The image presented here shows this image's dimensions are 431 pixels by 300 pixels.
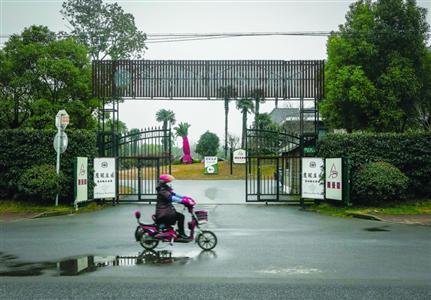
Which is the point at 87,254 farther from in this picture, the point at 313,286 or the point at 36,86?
the point at 36,86

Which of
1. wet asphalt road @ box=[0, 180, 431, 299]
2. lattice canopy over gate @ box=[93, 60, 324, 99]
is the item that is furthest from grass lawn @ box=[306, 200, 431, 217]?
lattice canopy over gate @ box=[93, 60, 324, 99]

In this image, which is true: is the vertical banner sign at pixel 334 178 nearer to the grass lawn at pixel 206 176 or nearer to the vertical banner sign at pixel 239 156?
the grass lawn at pixel 206 176

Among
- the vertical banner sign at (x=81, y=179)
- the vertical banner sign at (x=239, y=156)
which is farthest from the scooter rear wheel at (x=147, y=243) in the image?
the vertical banner sign at (x=239, y=156)

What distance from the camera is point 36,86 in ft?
104

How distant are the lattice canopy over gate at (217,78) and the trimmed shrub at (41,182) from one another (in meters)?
5.29

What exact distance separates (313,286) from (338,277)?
776mm

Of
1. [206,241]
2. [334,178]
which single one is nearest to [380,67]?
[334,178]

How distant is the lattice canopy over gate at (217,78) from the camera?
22.5 metres

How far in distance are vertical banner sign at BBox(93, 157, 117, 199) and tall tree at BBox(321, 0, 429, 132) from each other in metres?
16.8

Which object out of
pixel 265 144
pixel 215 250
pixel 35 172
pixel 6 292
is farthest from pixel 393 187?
pixel 6 292

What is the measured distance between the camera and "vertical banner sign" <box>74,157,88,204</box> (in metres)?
19.2

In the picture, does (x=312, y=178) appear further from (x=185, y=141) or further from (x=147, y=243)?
(x=185, y=141)

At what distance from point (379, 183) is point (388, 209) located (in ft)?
3.41

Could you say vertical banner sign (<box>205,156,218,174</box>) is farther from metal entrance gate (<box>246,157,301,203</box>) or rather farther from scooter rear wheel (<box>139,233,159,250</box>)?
scooter rear wheel (<box>139,233,159,250</box>)
